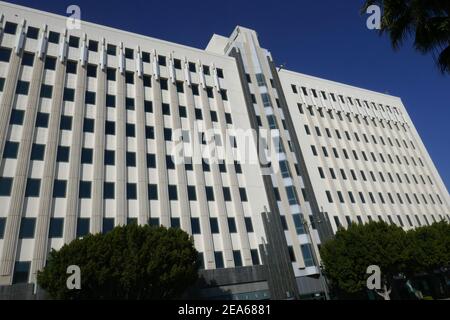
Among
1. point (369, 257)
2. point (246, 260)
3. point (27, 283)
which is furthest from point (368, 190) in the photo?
point (27, 283)

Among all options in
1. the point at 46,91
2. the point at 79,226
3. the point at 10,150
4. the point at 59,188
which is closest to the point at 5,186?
the point at 10,150

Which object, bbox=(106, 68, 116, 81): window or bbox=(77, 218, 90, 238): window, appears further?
bbox=(106, 68, 116, 81): window

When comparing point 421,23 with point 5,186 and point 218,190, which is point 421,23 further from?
point 5,186

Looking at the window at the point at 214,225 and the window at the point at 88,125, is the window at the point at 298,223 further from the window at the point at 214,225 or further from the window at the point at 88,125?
the window at the point at 88,125

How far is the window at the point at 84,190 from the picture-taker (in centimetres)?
2976

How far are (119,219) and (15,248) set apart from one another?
837 cm

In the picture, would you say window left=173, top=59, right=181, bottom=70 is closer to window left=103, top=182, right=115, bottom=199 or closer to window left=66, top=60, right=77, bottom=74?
window left=66, top=60, right=77, bottom=74

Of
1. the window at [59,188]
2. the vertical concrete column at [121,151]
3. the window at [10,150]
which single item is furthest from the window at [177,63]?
the window at [10,150]

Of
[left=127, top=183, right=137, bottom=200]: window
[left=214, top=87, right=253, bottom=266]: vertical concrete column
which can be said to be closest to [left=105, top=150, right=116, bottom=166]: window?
[left=127, top=183, right=137, bottom=200]: window

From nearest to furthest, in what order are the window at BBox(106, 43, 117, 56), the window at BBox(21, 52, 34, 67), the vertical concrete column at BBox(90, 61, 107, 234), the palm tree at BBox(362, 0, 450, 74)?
the palm tree at BBox(362, 0, 450, 74) < the vertical concrete column at BBox(90, 61, 107, 234) < the window at BBox(21, 52, 34, 67) < the window at BBox(106, 43, 117, 56)

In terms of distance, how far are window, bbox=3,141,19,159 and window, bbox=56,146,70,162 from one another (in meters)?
3.39

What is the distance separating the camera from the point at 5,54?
32656 mm

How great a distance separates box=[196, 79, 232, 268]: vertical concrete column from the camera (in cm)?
3328

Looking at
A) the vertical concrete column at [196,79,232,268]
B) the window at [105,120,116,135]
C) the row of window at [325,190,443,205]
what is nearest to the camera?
the vertical concrete column at [196,79,232,268]
